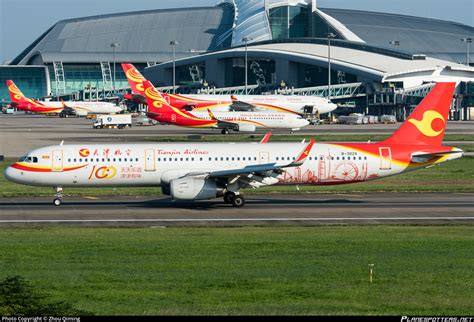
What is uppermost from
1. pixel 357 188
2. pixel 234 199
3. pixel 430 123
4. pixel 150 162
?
pixel 430 123

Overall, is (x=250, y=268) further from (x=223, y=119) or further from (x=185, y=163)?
(x=223, y=119)

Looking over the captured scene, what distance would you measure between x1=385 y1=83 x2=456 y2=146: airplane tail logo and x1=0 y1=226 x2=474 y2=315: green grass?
10.5 metres

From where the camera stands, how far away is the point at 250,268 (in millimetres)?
27016

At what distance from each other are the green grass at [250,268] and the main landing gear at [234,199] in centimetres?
768

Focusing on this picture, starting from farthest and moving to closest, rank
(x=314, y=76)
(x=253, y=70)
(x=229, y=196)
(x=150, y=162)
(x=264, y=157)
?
(x=253, y=70)
(x=314, y=76)
(x=264, y=157)
(x=150, y=162)
(x=229, y=196)

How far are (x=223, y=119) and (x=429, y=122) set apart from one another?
201 feet

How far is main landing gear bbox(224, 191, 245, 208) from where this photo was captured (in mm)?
44781

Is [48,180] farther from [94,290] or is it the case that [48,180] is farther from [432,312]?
[432,312]

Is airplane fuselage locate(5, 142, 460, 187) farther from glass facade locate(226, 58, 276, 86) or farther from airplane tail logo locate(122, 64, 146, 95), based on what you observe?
glass facade locate(226, 58, 276, 86)

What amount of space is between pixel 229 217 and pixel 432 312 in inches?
820

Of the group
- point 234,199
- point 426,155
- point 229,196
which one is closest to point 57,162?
point 229,196

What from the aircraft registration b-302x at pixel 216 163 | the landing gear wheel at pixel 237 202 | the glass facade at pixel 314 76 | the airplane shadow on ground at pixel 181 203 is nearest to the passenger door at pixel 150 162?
the aircraft registration b-302x at pixel 216 163

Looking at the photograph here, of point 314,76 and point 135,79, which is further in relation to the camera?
point 314,76

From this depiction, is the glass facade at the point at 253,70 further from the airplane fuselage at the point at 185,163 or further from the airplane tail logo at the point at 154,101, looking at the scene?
the airplane fuselage at the point at 185,163
